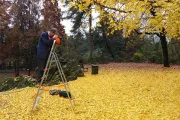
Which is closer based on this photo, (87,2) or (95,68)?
(87,2)

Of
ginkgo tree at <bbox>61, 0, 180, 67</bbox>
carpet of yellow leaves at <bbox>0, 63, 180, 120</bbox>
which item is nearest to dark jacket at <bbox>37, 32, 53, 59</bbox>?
carpet of yellow leaves at <bbox>0, 63, 180, 120</bbox>

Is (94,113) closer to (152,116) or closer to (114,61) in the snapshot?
(152,116)

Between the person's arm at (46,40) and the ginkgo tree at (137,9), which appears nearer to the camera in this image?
the ginkgo tree at (137,9)

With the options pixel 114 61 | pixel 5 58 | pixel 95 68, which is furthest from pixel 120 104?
pixel 114 61

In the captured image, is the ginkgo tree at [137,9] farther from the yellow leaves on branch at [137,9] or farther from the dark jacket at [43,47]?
the dark jacket at [43,47]

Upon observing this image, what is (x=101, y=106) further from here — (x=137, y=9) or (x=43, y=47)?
(x=43, y=47)

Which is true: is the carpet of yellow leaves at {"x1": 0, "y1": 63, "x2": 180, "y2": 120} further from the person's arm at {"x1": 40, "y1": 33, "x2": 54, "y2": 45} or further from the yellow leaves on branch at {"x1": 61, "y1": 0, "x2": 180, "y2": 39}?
the yellow leaves on branch at {"x1": 61, "y1": 0, "x2": 180, "y2": 39}

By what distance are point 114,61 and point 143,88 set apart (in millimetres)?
19982

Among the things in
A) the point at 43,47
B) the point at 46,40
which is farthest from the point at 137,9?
the point at 43,47

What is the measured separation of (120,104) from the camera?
7.81 m

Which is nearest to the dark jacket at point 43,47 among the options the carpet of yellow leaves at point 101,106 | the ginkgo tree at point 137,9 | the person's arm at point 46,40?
the person's arm at point 46,40

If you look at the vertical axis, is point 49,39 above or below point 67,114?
above

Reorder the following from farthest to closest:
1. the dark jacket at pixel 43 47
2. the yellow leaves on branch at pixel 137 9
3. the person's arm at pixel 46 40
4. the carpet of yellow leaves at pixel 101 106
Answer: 1. the dark jacket at pixel 43 47
2. the person's arm at pixel 46 40
3. the yellow leaves on branch at pixel 137 9
4. the carpet of yellow leaves at pixel 101 106

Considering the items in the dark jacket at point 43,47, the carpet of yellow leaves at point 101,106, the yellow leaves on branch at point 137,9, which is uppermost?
the yellow leaves on branch at point 137,9
